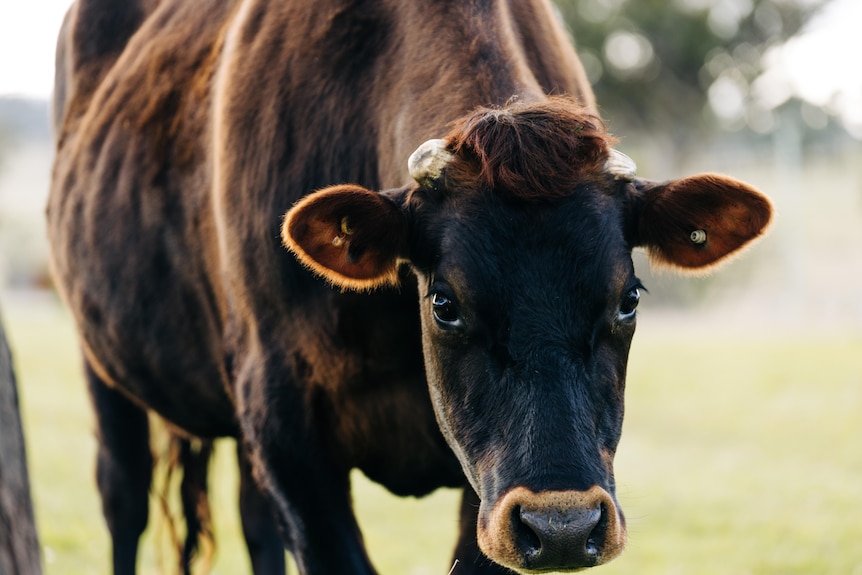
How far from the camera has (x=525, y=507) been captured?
263cm

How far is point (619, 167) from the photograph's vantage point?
10.0 feet

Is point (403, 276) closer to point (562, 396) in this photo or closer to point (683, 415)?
point (562, 396)

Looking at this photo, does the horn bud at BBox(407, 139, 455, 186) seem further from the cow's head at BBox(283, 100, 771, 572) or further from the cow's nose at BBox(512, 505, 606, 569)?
the cow's nose at BBox(512, 505, 606, 569)

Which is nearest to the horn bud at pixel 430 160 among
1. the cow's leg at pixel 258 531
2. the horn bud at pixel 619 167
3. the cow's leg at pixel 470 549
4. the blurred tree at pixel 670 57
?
the horn bud at pixel 619 167

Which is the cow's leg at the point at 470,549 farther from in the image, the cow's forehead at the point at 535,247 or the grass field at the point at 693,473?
the cow's forehead at the point at 535,247

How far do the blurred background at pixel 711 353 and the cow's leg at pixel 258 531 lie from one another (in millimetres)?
788

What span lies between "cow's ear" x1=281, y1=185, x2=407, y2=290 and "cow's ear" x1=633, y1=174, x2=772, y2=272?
705 mm

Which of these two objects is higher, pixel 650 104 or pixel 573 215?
pixel 650 104

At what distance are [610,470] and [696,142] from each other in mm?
27549

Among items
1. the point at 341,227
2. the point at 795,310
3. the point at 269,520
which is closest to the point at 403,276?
the point at 341,227

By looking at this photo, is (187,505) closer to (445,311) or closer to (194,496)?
(194,496)

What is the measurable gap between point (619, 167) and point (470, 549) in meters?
1.45

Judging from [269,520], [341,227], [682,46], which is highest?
[682,46]

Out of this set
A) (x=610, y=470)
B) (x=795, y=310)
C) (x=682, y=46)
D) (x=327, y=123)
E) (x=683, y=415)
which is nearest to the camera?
(x=610, y=470)
